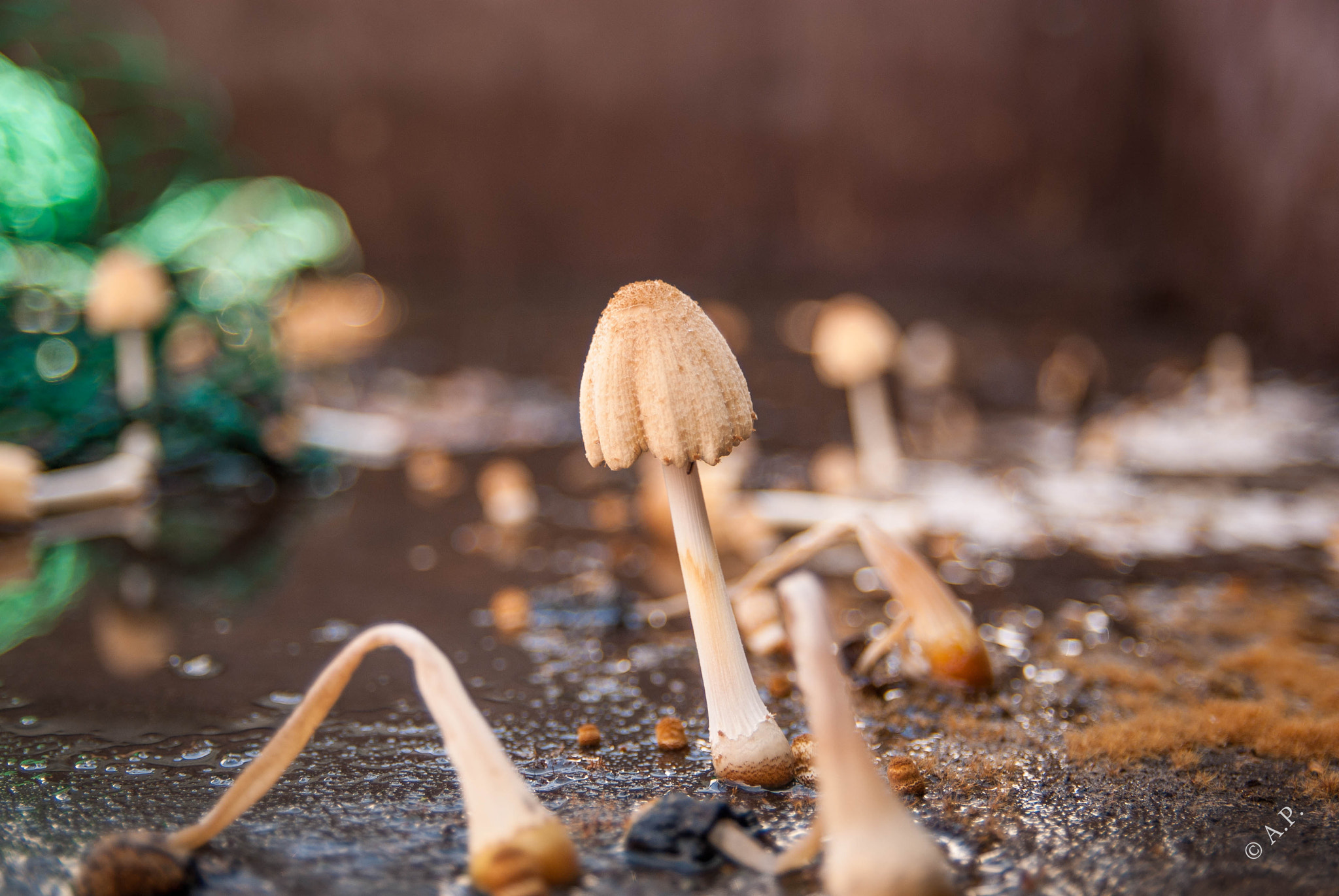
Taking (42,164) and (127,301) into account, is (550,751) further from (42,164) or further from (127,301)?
(42,164)

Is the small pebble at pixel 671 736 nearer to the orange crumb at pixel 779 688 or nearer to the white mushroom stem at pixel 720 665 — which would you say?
the white mushroom stem at pixel 720 665

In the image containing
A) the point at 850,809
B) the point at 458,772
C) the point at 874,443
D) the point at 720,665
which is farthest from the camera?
the point at 874,443

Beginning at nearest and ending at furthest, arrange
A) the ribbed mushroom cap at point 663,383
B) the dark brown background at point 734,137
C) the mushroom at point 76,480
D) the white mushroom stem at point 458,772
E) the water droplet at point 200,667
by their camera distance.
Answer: the white mushroom stem at point 458,772 → the ribbed mushroom cap at point 663,383 → the water droplet at point 200,667 → the mushroom at point 76,480 → the dark brown background at point 734,137

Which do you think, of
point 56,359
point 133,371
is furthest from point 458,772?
point 56,359

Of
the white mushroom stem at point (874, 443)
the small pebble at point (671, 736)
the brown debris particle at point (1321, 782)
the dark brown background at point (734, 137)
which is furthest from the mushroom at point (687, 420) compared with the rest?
the dark brown background at point (734, 137)

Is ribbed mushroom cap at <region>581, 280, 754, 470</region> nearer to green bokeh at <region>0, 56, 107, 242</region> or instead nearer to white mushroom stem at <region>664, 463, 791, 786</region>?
white mushroom stem at <region>664, 463, 791, 786</region>

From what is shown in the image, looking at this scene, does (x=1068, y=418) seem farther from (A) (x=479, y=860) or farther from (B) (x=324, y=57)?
(B) (x=324, y=57)

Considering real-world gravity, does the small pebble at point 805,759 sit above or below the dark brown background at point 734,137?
below
